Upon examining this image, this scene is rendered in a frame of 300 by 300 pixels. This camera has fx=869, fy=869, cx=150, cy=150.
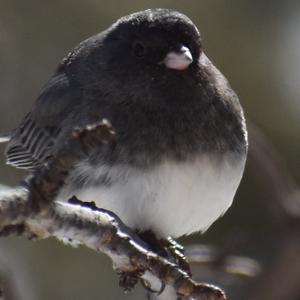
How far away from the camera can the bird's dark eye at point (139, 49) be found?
253 centimetres

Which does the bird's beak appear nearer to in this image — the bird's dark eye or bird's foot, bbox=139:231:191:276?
the bird's dark eye

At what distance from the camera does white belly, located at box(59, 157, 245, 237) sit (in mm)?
2336

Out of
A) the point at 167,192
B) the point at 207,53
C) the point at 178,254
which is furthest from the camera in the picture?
the point at 207,53

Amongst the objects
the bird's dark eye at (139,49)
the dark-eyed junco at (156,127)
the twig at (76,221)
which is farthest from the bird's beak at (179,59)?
the twig at (76,221)

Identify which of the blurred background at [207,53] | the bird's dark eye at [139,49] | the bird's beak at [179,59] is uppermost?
the bird's beak at [179,59]

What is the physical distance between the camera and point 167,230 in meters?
2.56

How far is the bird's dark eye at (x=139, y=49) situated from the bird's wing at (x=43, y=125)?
237 mm

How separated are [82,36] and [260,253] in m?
1.58

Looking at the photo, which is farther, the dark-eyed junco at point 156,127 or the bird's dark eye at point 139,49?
the bird's dark eye at point 139,49

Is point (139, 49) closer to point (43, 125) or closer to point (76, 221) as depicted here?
point (43, 125)

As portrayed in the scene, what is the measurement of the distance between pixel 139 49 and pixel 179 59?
0.17 meters

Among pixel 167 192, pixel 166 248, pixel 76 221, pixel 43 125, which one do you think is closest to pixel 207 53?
pixel 43 125

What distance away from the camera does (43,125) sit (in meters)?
2.81

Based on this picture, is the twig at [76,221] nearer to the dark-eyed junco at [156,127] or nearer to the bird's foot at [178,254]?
the dark-eyed junco at [156,127]
